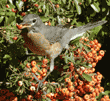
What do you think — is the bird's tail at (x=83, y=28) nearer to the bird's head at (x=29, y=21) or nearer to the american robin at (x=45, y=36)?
the american robin at (x=45, y=36)

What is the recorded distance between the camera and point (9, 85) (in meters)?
2.19

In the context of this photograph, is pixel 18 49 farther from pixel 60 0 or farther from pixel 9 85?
pixel 60 0

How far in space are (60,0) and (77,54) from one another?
1.07 metres

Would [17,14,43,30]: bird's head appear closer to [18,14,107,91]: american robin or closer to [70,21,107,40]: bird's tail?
[18,14,107,91]: american robin

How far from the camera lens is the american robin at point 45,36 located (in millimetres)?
1898

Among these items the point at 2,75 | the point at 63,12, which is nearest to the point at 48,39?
the point at 63,12

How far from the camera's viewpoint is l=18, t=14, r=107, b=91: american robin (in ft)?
6.23

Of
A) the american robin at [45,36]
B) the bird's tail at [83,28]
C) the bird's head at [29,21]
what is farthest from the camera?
the bird's tail at [83,28]

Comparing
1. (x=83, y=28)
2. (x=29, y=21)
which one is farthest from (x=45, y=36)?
(x=83, y=28)

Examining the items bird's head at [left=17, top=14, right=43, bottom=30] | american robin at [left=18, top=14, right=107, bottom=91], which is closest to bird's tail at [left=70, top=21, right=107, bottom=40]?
american robin at [left=18, top=14, right=107, bottom=91]

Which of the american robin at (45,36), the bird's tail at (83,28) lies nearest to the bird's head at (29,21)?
the american robin at (45,36)

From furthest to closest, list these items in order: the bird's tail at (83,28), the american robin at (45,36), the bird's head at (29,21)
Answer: the bird's tail at (83,28) → the american robin at (45,36) → the bird's head at (29,21)

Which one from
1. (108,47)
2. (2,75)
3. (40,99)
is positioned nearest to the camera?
(40,99)

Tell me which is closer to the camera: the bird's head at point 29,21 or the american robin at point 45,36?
the bird's head at point 29,21
